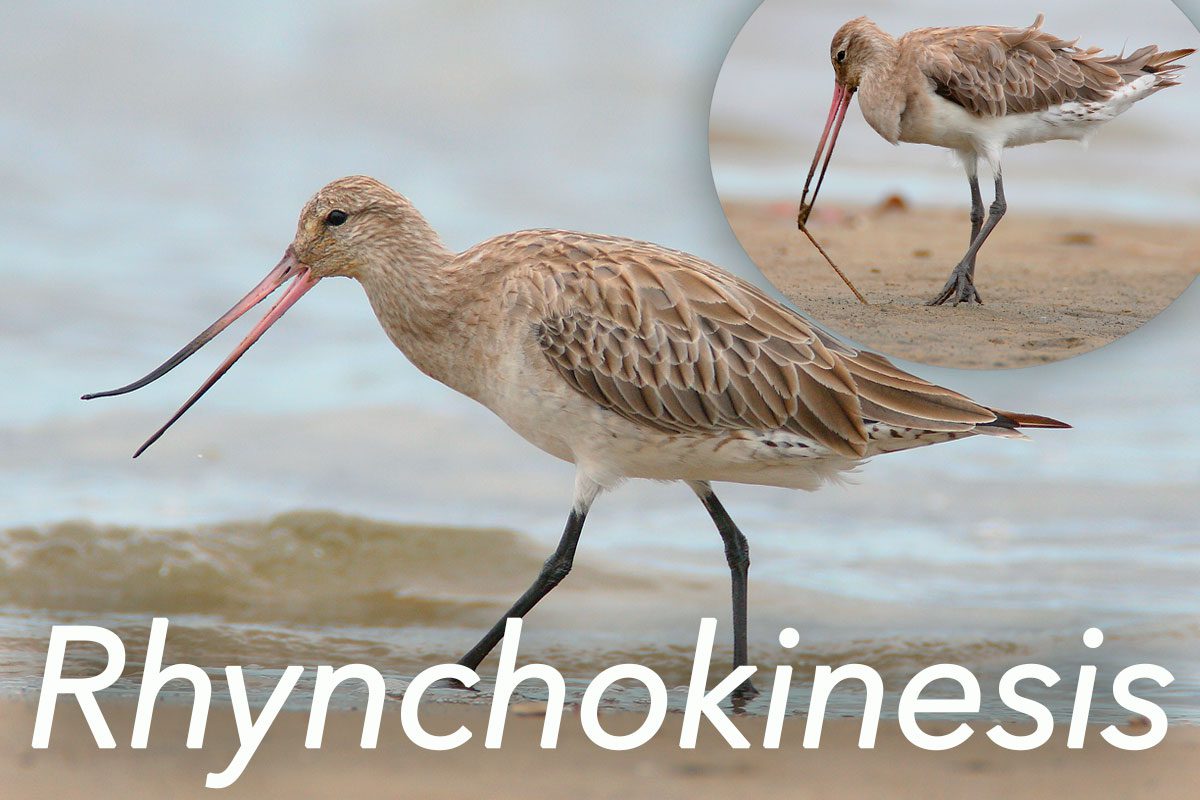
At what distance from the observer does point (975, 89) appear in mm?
6254

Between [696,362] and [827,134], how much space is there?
4.19ft

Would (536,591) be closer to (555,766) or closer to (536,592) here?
(536,592)

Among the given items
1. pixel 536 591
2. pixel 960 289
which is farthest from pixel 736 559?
pixel 960 289

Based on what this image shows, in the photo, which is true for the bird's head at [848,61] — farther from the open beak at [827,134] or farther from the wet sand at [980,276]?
the wet sand at [980,276]

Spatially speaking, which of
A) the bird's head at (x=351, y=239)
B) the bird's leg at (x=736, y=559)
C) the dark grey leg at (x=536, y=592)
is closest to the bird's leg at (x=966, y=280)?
the bird's leg at (x=736, y=559)

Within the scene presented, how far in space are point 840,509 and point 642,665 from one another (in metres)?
2.28

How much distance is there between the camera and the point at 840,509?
824cm

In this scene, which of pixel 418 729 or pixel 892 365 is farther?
pixel 892 365

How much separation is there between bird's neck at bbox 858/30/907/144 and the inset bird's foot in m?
0.69

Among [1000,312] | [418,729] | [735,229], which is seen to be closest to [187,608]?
[418,729]

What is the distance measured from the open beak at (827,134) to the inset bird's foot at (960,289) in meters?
0.60

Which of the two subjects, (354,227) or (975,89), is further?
(975,89)

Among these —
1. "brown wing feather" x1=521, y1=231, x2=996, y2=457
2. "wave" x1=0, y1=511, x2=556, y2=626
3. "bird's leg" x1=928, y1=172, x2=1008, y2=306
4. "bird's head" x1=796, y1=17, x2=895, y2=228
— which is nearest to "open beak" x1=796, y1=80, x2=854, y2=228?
"bird's head" x1=796, y1=17, x2=895, y2=228

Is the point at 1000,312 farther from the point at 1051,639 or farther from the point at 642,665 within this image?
the point at 642,665
